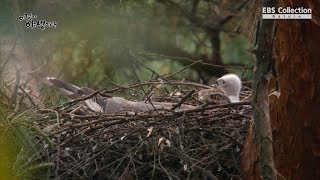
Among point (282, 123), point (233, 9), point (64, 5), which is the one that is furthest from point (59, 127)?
point (233, 9)

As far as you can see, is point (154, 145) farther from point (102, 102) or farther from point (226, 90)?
point (226, 90)

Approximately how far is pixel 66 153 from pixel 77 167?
0.41 ft

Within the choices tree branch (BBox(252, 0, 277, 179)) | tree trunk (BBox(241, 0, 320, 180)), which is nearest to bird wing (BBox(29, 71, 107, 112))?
A: tree trunk (BBox(241, 0, 320, 180))

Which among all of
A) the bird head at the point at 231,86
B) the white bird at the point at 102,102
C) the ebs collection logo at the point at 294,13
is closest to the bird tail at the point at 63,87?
the white bird at the point at 102,102

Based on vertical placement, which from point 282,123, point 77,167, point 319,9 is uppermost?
point 319,9

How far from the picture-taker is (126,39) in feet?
12.9

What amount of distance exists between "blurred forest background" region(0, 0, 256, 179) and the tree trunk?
4.14ft

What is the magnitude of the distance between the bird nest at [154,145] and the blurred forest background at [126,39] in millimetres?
531

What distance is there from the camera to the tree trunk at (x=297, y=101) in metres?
2.39

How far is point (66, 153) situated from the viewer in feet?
10.5

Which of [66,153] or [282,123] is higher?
[282,123]

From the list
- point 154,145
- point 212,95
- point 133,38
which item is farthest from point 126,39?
point 154,145

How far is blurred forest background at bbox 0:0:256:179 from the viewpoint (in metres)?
4.30

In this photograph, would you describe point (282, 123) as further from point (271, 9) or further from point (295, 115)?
point (271, 9)
